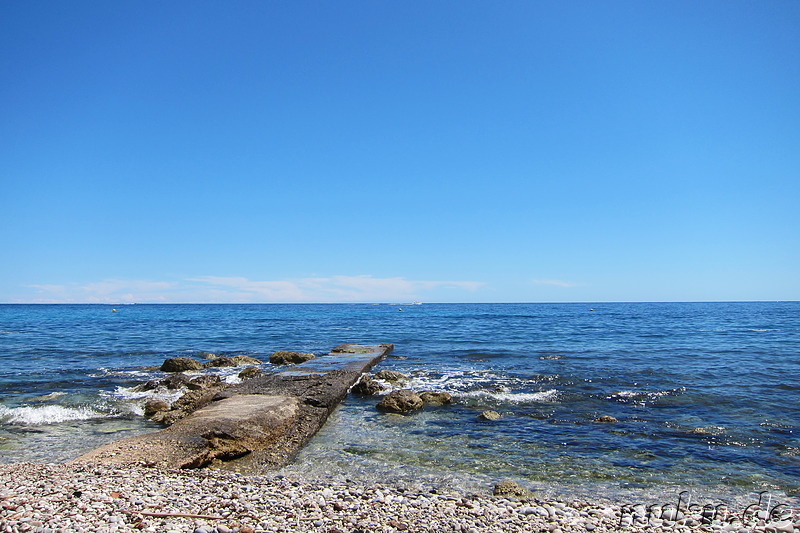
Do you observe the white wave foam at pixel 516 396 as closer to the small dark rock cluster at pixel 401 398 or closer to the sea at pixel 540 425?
the sea at pixel 540 425

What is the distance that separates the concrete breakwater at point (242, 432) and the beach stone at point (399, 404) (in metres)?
1.52

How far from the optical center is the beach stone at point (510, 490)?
7664 millimetres

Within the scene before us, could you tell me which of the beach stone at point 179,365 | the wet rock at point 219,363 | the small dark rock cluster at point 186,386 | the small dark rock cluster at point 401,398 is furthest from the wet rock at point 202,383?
the wet rock at point 219,363

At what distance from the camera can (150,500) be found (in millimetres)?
6168

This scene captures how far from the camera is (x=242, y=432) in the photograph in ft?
32.2

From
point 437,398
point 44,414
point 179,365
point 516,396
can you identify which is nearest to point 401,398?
point 437,398

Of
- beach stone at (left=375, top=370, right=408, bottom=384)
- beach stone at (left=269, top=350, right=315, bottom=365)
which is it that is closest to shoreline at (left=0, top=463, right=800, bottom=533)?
beach stone at (left=375, top=370, right=408, bottom=384)

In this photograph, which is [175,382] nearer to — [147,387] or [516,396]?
[147,387]

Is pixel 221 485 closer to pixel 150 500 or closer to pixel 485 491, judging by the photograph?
pixel 150 500

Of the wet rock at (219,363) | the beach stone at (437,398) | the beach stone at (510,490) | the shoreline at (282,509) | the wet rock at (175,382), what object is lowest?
the wet rock at (219,363)

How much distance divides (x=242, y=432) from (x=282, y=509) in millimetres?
4028

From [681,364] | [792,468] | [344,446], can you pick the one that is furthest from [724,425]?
[681,364]

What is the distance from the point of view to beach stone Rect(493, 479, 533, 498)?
7.66m

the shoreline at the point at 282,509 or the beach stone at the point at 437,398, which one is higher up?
the shoreline at the point at 282,509
